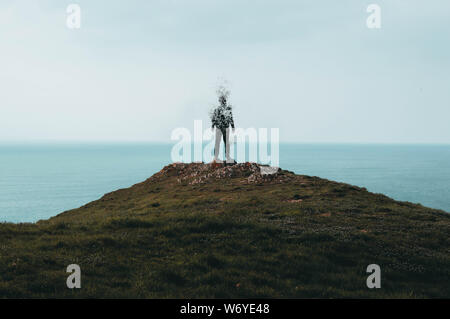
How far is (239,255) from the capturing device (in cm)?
1507

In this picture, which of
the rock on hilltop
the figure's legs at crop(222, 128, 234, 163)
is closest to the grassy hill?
the rock on hilltop

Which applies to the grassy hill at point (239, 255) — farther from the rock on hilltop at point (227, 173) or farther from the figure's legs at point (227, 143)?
the figure's legs at point (227, 143)

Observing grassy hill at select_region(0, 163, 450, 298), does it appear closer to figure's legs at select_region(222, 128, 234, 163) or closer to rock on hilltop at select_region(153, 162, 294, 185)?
rock on hilltop at select_region(153, 162, 294, 185)

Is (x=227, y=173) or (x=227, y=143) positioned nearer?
(x=227, y=173)

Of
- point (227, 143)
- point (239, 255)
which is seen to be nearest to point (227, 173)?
point (227, 143)

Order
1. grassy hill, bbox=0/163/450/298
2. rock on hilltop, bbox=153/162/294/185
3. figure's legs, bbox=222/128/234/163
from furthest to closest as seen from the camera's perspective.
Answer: figure's legs, bbox=222/128/234/163, rock on hilltop, bbox=153/162/294/185, grassy hill, bbox=0/163/450/298

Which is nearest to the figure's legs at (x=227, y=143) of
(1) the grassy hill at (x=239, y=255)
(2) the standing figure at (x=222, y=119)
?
(2) the standing figure at (x=222, y=119)

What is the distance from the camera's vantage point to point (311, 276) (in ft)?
43.8

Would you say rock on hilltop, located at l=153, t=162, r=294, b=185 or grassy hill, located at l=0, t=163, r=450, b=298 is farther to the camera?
rock on hilltop, located at l=153, t=162, r=294, b=185

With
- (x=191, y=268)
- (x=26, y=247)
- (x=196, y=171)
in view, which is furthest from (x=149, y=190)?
(x=191, y=268)

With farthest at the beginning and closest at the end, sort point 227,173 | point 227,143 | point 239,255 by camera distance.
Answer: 1. point 227,143
2. point 227,173
3. point 239,255

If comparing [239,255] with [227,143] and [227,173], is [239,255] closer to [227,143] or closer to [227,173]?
[227,173]

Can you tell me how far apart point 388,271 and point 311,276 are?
11.9 ft

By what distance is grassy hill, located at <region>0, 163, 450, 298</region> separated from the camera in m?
11.8
